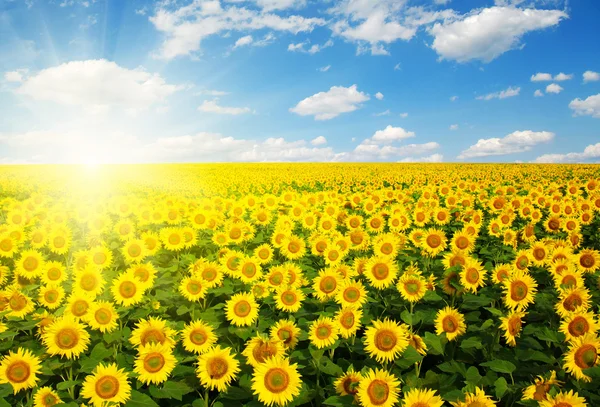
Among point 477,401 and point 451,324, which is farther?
point 451,324

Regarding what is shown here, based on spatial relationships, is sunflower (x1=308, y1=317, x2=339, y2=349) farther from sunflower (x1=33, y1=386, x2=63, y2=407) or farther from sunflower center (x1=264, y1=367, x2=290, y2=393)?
sunflower (x1=33, y1=386, x2=63, y2=407)

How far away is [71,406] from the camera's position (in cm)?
336

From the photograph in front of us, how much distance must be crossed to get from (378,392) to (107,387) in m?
2.30

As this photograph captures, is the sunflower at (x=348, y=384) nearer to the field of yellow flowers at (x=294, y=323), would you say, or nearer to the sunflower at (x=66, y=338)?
the field of yellow flowers at (x=294, y=323)

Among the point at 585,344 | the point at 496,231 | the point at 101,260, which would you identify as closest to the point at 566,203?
the point at 496,231

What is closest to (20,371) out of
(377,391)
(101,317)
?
(101,317)

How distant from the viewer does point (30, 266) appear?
6.19 meters

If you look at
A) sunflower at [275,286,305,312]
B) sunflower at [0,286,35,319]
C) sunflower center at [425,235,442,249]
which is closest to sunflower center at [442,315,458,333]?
sunflower at [275,286,305,312]

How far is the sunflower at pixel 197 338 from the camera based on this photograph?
3975 millimetres

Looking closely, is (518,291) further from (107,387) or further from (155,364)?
(107,387)

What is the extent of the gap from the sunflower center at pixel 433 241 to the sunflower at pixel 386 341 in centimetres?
291

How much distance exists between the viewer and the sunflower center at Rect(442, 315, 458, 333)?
13.9 ft

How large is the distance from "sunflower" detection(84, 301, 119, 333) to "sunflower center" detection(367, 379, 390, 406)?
115 inches

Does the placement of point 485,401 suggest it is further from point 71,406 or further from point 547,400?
point 71,406
